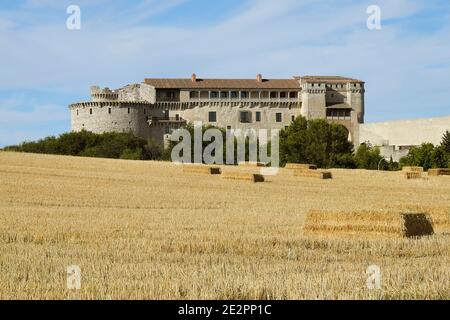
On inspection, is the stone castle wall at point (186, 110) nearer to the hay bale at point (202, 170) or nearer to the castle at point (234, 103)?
the castle at point (234, 103)

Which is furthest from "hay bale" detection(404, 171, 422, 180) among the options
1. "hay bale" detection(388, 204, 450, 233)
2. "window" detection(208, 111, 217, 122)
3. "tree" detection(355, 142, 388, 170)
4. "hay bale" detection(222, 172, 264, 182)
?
"window" detection(208, 111, 217, 122)

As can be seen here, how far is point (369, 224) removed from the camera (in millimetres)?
12531

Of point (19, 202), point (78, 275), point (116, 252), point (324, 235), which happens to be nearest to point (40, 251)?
point (116, 252)

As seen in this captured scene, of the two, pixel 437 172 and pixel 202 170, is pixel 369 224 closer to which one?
pixel 202 170

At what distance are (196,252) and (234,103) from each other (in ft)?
312

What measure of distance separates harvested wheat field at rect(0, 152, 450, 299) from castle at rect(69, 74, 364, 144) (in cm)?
7936

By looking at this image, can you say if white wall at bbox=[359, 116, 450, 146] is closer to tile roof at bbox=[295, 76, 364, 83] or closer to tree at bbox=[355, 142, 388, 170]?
tree at bbox=[355, 142, 388, 170]

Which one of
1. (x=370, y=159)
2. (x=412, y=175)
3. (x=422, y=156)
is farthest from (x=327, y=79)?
(x=412, y=175)

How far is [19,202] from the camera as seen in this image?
19312 millimetres

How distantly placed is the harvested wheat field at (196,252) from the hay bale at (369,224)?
18 cm

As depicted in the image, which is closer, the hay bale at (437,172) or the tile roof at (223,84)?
the hay bale at (437,172)

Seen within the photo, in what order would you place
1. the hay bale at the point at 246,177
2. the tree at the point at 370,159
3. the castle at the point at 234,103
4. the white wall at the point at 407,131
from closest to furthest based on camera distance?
the hay bale at the point at 246,177 → the white wall at the point at 407,131 → the tree at the point at 370,159 → the castle at the point at 234,103

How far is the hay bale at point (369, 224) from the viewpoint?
12266 millimetres

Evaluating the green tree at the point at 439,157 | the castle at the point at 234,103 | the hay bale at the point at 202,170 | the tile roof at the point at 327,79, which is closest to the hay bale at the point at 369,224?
the hay bale at the point at 202,170
